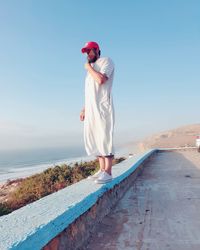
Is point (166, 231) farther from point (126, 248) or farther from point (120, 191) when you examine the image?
point (120, 191)

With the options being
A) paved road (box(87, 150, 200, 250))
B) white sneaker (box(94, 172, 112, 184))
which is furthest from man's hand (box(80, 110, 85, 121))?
paved road (box(87, 150, 200, 250))

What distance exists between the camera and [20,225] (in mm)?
1927

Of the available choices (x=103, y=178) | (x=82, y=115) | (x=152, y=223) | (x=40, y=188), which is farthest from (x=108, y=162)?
(x=40, y=188)

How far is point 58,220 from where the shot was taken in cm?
210

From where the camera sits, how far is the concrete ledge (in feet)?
5.66

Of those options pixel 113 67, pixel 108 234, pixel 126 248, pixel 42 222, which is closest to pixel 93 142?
pixel 113 67

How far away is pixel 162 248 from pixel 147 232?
396mm

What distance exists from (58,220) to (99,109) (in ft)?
5.72

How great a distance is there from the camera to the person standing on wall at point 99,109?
360 cm

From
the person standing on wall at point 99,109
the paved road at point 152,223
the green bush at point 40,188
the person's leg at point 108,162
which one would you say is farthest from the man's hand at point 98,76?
the green bush at point 40,188

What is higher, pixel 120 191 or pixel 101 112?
pixel 101 112

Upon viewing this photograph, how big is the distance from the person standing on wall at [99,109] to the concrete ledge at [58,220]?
356mm

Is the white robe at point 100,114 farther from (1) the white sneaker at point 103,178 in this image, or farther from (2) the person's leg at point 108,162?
(1) the white sneaker at point 103,178

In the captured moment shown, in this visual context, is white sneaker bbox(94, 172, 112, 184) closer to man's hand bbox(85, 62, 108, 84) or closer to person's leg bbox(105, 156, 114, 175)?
person's leg bbox(105, 156, 114, 175)
